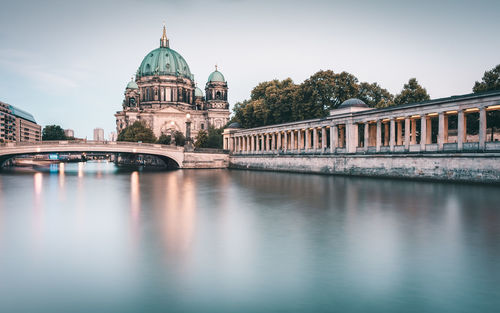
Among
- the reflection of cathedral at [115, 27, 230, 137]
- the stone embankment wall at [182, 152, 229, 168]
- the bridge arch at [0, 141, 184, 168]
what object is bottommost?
the stone embankment wall at [182, 152, 229, 168]

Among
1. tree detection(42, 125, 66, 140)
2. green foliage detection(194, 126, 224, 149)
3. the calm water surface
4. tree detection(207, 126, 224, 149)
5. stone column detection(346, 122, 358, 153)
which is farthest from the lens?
tree detection(42, 125, 66, 140)

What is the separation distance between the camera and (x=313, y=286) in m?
7.21

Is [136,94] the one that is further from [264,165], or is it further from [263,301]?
[263,301]

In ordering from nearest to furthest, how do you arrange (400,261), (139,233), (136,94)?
(400,261) < (139,233) < (136,94)

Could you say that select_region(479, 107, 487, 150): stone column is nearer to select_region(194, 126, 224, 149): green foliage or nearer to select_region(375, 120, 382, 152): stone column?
select_region(375, 120, 382, 152): stone column

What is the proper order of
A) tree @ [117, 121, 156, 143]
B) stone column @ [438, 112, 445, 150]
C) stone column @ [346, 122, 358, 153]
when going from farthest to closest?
→ tree @ [117, 121, 156, 143]
stone column @ [346, 122, 358, 153]
stone column @ [438, 112, 445, 150]

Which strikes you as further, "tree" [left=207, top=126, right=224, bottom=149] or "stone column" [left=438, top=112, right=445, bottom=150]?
"tree" [left=207, top=126, right=224, bottom=149]

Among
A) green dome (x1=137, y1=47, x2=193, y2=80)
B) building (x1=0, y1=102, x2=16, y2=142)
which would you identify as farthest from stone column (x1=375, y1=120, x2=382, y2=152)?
building (x1=0, y1=102, x2=16, y2=142)

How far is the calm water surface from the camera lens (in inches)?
258

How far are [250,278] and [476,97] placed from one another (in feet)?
93.7

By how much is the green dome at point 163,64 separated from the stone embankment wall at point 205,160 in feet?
217

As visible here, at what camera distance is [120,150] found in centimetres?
5900

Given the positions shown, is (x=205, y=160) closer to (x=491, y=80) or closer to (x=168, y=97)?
(x=491, y=80)

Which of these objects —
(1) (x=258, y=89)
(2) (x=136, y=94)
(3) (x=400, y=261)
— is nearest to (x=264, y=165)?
(1) (x=258, y=89)
